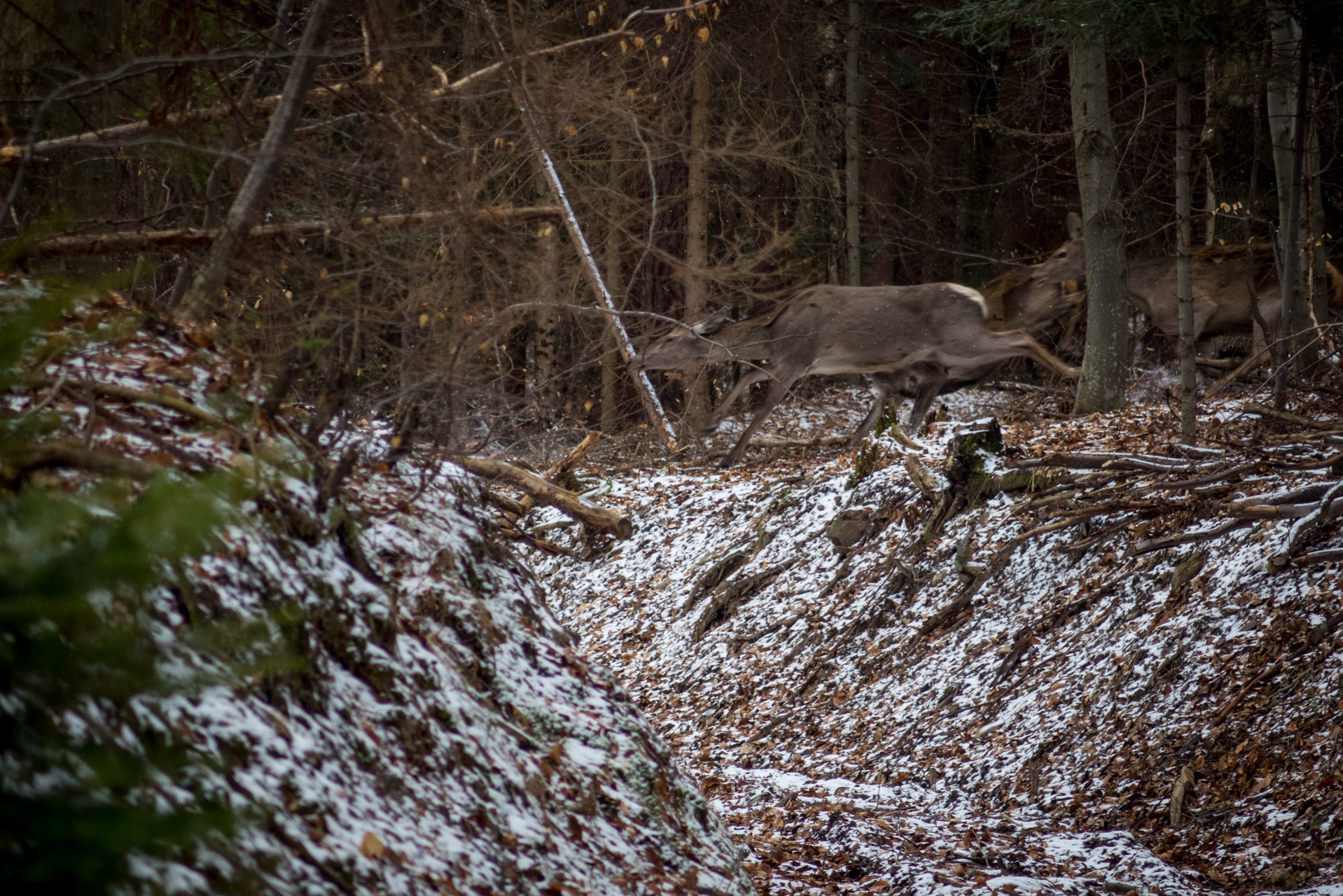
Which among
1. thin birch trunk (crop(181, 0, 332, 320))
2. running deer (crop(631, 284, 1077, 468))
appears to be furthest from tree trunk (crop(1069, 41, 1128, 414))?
thin birch trunk (crop(181, 0, 332, 320))

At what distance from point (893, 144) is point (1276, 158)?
14.6 m

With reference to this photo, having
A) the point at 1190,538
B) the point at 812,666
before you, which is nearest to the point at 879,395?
the point at 812,666

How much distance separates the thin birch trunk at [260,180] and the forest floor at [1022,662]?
4278 millimetres

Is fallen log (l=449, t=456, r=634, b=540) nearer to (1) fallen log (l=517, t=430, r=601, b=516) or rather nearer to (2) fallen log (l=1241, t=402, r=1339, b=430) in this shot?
(1) fallen log (l=517, t=430, r=601, b=516)

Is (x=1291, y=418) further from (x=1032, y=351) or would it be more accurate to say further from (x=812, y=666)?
(x=1032, y=351)

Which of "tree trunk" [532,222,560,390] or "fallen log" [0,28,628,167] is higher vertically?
"fallen log" [0,28,628,167]

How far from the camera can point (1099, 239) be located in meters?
13.0

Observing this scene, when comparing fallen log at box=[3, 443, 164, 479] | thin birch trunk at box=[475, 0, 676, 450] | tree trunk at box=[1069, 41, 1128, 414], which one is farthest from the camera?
tree trunk at box=[1069, 41, 1128, 414]

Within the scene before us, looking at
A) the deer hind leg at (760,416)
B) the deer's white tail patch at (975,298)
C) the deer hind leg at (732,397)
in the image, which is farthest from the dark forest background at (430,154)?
the deer's white tail patch at (975,298)

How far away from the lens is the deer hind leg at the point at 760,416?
46.6 feet

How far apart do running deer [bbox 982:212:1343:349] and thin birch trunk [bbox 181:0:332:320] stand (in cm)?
1074

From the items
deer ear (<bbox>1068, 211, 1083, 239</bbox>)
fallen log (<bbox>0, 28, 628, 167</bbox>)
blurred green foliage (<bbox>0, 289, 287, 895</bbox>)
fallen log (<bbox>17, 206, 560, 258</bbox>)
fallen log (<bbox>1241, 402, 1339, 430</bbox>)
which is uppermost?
fallen log (<bbox>0, 28, 628, 167</bbox>)

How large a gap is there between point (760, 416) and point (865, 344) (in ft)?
5.58

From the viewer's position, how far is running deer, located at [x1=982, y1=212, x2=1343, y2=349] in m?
13.8
